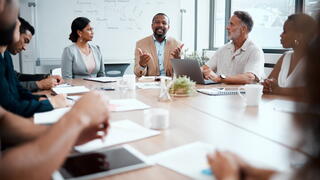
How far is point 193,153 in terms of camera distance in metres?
1.00

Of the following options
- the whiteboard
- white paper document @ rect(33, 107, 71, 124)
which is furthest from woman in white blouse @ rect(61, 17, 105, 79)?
white paper document @ rect(33, 107, 71, 124)

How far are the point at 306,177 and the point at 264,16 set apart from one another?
4.18 m

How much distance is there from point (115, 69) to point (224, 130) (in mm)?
3291

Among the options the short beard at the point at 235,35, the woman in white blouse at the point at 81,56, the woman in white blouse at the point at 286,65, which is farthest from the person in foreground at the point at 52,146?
the woman in white blouse at the point at 81,56

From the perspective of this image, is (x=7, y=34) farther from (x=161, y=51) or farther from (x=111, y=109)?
(x=161, y=51)

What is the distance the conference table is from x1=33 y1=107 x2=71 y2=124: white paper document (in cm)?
26

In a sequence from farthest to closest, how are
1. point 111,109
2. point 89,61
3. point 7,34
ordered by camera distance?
1. point 89,61
2. point 111,109
3. point 7,34

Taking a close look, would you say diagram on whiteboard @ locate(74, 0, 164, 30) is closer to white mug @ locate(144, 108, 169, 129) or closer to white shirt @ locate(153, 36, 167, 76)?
white shirt @ locate(153, 36, 167, 76)

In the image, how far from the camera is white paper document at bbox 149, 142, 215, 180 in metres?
0.86

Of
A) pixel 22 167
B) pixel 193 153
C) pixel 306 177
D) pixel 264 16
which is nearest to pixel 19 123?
pixel 22 167

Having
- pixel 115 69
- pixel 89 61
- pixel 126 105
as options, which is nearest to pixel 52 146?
pixel 126 105

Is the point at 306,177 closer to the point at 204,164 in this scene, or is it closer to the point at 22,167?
the point at 204,164

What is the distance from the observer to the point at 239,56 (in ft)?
10.1

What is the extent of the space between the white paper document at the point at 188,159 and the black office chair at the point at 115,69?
3.32 m
